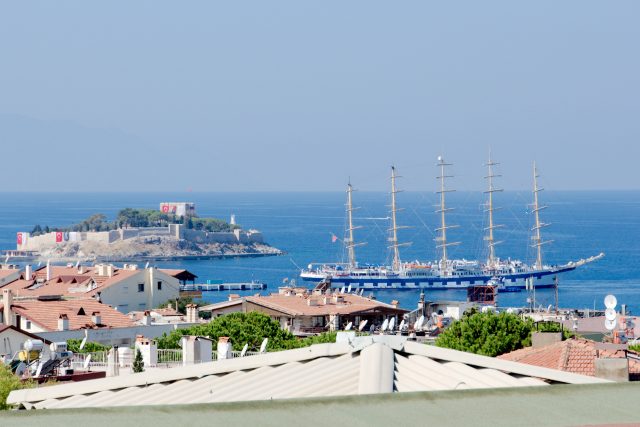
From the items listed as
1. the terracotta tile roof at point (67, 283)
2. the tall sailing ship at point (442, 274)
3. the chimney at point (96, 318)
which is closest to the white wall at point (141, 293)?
the terracotta tile roof at point (67, 283)

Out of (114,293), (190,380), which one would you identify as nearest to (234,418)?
(190,380)

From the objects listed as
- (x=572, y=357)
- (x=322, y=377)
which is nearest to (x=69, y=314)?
(x=572, y=357)

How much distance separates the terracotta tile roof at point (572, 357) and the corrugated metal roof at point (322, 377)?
6607 mm

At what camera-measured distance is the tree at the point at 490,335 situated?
93.8ft

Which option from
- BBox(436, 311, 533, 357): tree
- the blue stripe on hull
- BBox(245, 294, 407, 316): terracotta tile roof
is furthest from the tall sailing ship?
BBox(436, 311, 533, 357): tree

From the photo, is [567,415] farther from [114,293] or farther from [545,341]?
[114,293]

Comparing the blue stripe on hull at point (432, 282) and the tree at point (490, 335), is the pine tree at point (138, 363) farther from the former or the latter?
the blue stripe on hull at point (432, 282)

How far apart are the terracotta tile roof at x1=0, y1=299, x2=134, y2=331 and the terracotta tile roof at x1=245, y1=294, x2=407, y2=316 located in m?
10.3

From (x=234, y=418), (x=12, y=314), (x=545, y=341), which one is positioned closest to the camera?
(x=234, y=418)

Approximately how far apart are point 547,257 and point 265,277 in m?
35.9

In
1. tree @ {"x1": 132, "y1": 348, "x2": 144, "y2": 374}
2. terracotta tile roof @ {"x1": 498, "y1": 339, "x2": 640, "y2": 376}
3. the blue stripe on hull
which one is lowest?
the blue stripe on hull

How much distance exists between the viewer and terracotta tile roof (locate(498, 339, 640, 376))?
730 inches

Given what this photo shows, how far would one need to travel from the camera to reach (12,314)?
40.3 meters

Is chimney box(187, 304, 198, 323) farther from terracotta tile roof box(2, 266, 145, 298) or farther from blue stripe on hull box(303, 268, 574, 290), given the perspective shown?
blue stripe on hull box(303, 268, 574, 290)
